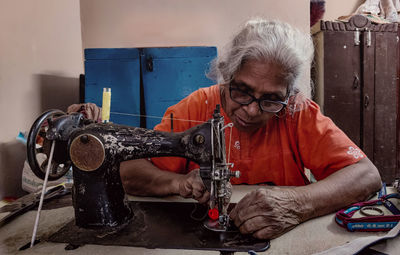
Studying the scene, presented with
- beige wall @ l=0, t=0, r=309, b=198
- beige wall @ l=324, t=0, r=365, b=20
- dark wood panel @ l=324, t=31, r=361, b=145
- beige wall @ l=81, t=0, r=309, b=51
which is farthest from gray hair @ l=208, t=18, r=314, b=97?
beige wall @ l=324, t=0, r=365, b=20

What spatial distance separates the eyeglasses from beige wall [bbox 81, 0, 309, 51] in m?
2.64

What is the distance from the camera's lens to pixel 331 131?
1412 mm

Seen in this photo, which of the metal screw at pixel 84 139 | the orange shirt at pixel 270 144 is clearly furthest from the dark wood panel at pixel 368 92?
the metal screw at pixel 84 139

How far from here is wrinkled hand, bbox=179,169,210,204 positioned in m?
1.13

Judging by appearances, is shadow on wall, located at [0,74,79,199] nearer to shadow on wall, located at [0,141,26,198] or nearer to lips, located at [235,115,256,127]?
shadow on wall, located at [0,141,26,198]

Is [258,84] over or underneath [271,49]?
underneath

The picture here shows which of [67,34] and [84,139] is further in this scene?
[67,34]

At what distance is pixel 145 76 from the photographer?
9.85 feet

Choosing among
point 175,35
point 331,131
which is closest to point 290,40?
point 331,131

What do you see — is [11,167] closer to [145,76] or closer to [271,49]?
[145,76]

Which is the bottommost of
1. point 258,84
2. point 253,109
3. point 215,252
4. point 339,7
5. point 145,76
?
point 215,252

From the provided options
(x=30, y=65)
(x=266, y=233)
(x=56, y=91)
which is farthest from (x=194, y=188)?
(x=56, y=91)

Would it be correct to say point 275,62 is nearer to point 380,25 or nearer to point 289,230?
point 289,230

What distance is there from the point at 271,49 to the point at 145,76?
6.48ft
